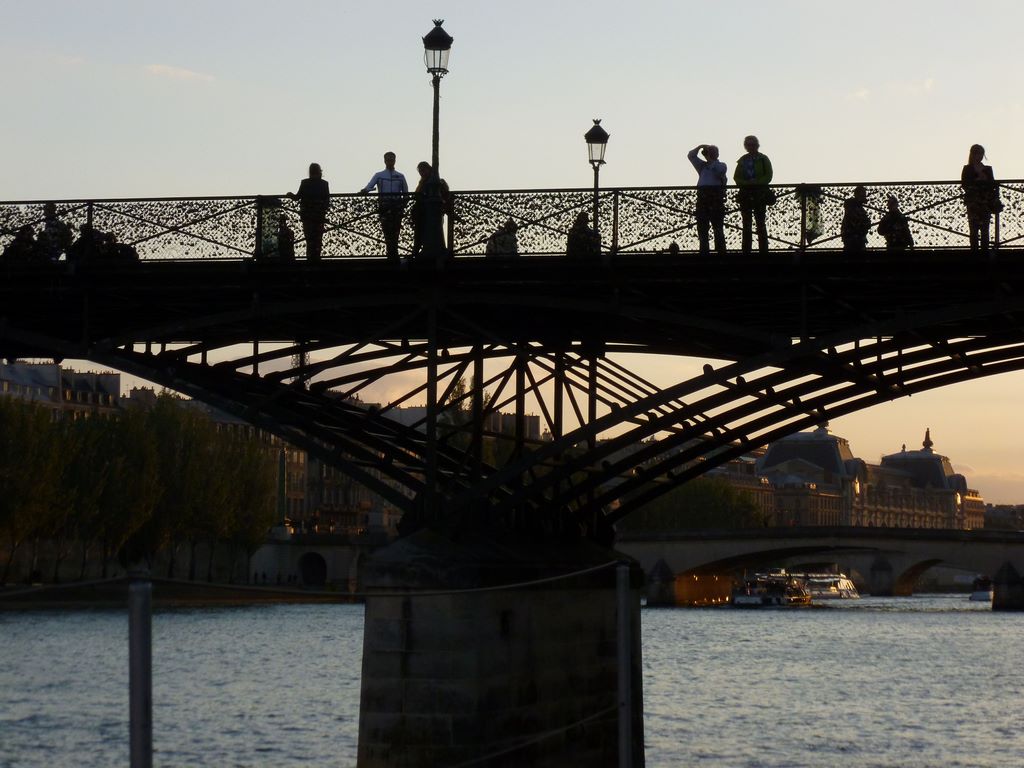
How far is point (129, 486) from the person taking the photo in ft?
285

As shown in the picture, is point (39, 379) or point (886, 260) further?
point (39, 379)

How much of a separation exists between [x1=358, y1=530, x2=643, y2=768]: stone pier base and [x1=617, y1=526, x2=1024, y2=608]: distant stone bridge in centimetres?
8579

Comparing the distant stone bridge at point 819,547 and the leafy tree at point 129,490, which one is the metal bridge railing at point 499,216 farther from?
the distant stone bridge at point 819,547

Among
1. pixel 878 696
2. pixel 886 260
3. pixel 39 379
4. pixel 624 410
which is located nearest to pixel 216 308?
pixel 624 410

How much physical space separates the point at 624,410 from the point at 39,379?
13035 cm

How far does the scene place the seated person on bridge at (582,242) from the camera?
22.5 m

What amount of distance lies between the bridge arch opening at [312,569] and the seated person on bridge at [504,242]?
109627mm

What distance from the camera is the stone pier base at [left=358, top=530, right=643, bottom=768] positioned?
20.9 metres

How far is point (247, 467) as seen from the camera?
→ 327 ft

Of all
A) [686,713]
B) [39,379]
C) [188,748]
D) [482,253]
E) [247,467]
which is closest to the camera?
[188,748]

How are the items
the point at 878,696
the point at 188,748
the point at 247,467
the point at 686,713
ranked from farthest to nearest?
the point at 247,467, the point at 878,696, the point at 686,713, the point at 188,748

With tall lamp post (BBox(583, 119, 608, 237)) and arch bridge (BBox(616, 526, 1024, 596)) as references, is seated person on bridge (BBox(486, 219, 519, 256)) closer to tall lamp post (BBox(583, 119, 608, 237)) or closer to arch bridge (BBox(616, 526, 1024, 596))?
tall lamp post (BBox(583, 119, 608, 237))

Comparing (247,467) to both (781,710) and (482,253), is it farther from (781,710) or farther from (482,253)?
(482,253)

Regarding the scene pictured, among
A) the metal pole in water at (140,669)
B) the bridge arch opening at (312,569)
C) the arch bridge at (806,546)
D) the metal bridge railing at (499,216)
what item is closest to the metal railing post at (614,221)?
the metal bridge railing at (499,216)
